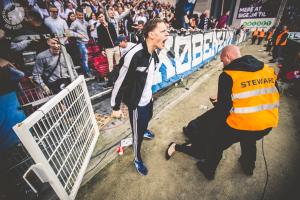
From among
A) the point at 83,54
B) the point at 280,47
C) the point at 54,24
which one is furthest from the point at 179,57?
the point at 280,47

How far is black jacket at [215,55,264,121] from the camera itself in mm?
1889

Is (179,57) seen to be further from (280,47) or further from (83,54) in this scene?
(280,47)

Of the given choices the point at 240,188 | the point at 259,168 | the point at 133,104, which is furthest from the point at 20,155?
the point at 259,168

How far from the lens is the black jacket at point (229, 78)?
1.89 m

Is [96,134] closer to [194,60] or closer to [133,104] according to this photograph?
[133,104]

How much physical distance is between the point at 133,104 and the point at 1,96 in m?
1.84

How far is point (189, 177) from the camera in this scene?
257cm

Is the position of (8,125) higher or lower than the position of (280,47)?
higher

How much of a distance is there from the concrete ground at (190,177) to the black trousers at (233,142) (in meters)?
0.29

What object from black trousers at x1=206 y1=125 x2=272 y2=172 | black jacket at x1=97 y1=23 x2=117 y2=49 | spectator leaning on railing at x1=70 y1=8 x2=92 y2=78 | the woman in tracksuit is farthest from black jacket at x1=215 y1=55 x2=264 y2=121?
spectator leaning on railing at x1=70 y1=8 x2=92 y2=78

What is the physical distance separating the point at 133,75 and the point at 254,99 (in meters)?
1.54

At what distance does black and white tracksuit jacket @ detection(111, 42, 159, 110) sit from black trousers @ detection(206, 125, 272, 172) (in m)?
1.27

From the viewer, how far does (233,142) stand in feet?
7.25

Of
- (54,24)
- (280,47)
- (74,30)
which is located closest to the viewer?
(54,24)
